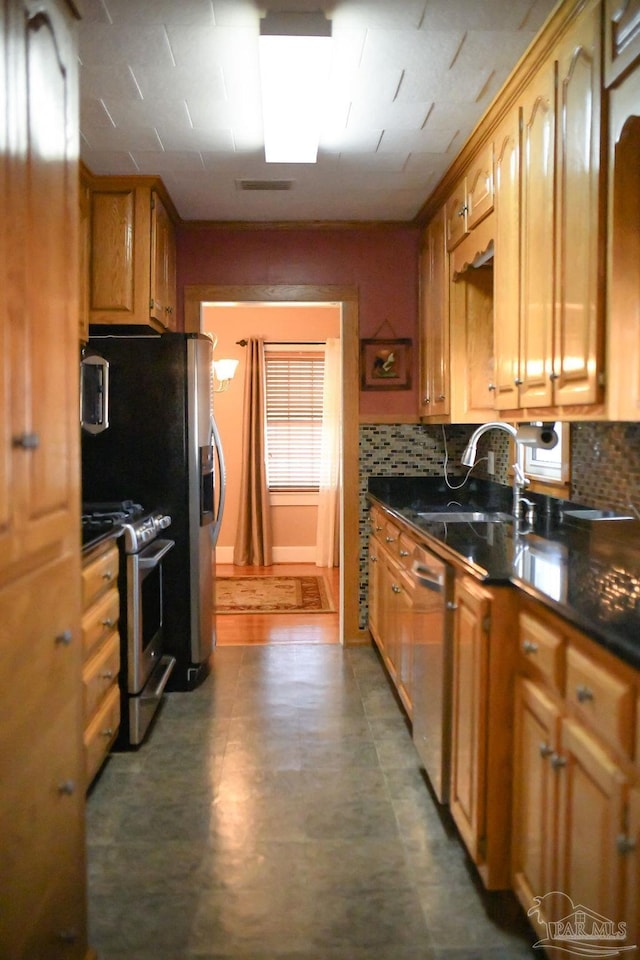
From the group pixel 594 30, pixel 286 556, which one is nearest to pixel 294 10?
pixel 594 30

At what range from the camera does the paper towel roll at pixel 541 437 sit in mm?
2710

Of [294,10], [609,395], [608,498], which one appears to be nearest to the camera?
[609,395]

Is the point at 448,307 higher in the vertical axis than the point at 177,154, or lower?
lower

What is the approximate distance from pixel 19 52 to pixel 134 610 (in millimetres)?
2033

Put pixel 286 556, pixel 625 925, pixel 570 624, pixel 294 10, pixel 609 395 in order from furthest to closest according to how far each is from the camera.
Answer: pixel 286 556 < pixel 294 10 < pixel 609 395 < pixel 570 624 < pixel 625 925

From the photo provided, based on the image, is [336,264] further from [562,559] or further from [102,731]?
[102,731]

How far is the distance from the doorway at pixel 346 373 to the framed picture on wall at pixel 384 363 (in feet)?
0.18

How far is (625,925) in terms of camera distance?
1.17m

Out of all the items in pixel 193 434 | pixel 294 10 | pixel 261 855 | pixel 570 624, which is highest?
pixel 294 10

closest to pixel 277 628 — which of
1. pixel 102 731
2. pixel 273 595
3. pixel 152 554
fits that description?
pixel 273 595

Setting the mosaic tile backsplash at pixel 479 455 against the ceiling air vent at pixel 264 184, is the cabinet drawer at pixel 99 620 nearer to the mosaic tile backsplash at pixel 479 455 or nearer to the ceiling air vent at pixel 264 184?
the mosaic tile backsplash at pixel 479 455

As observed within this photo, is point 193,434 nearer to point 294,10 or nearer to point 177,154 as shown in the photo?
point 177,154

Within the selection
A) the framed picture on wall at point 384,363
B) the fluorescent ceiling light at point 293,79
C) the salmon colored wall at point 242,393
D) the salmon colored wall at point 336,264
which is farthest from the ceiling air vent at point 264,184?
the salmon colored wall at point 242,393

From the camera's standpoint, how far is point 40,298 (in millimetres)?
1319
